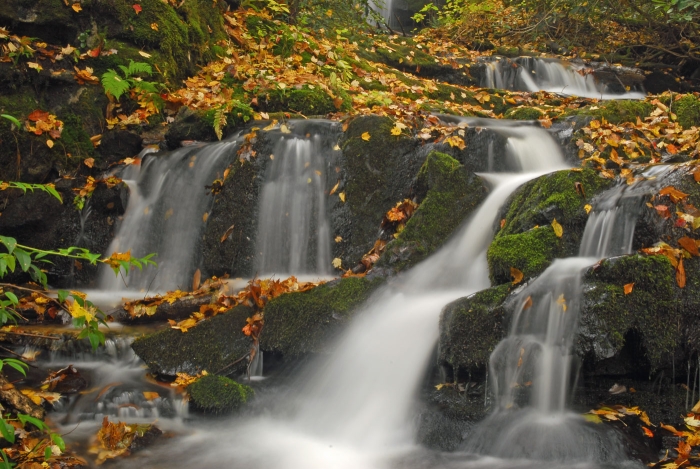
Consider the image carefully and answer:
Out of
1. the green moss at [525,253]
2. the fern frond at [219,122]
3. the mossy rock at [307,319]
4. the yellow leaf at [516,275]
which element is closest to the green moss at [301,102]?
the fern frond at [219,122]

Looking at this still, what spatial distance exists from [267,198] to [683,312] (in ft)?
14.7

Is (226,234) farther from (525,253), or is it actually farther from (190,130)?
(525,253)

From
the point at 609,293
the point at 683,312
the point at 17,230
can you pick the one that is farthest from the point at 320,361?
the point at 17,230

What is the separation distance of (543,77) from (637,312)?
30.9ft

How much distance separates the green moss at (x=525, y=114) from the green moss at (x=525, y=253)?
4210mm

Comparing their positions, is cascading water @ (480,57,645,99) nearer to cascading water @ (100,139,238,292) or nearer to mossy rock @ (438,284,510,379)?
cascading water @ (100,139,238,292)

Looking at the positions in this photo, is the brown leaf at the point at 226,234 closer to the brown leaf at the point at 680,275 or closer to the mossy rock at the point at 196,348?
the mossy rock at the point at 196,348

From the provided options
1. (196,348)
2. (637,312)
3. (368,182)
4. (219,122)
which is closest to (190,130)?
(219,122)

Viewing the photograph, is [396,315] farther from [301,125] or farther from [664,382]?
[301,125]

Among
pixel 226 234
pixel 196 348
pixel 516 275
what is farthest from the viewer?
pixel 226 234

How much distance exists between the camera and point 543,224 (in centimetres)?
479

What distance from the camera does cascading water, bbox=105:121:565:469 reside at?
3.91 metres

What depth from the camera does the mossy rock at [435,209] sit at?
18.2 feet

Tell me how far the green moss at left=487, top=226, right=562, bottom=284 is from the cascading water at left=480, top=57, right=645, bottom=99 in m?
7.90
